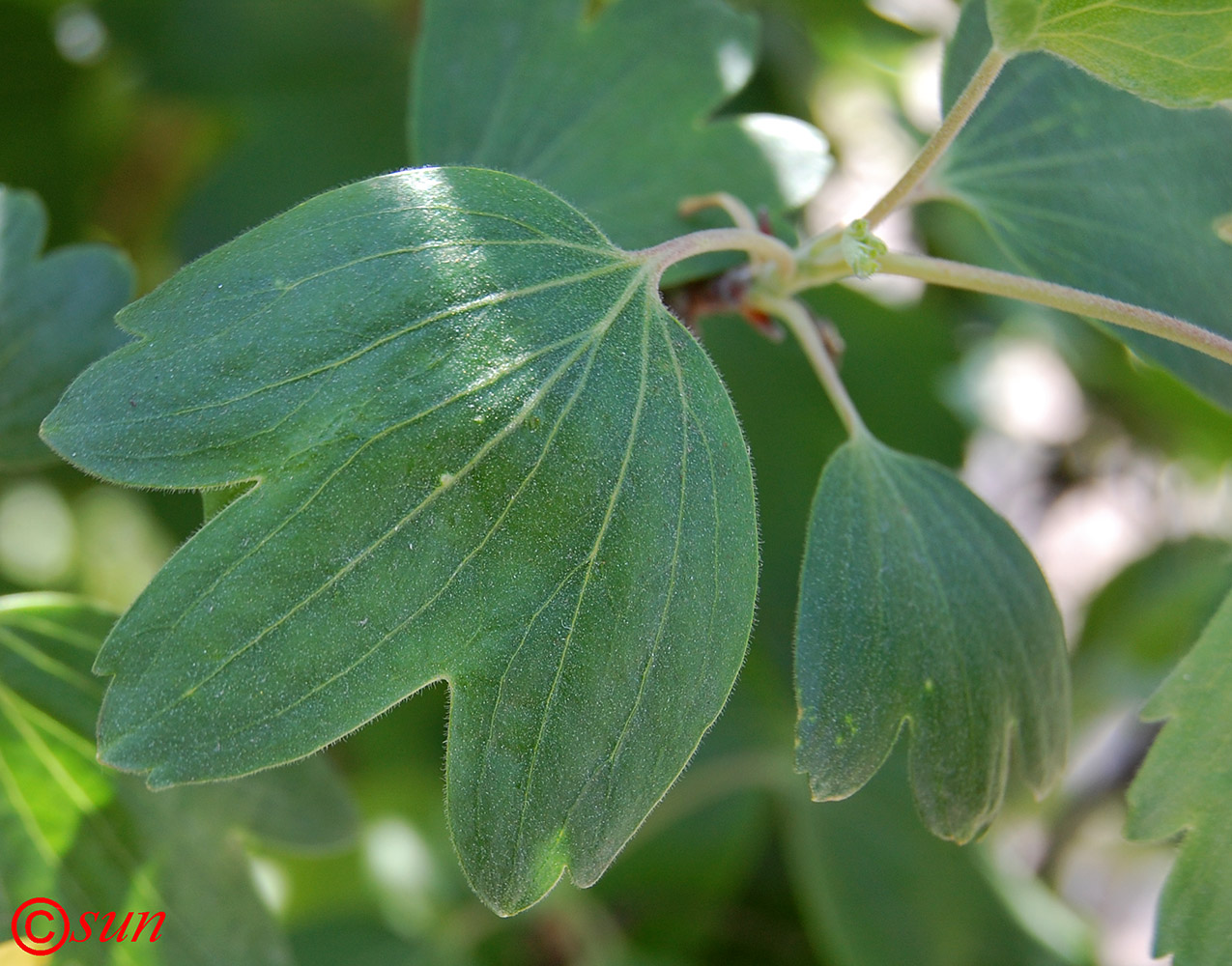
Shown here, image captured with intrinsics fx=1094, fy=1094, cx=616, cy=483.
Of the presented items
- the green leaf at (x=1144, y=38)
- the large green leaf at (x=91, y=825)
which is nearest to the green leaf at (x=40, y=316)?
the large green leaf at (x=91, y=825)

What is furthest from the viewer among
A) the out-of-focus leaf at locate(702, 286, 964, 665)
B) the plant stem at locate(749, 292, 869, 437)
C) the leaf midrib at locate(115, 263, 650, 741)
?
the out-of-focus leaf at locate(702, 286, 964, 665)

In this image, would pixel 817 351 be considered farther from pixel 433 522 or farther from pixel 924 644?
pixel 433 522

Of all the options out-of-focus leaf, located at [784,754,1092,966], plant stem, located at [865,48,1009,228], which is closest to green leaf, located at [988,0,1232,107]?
plant stem, located at [865,48,1009,228]

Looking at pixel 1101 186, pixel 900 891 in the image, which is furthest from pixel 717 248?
pixel 900 891

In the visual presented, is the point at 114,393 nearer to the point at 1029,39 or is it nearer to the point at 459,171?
the point at 459,171

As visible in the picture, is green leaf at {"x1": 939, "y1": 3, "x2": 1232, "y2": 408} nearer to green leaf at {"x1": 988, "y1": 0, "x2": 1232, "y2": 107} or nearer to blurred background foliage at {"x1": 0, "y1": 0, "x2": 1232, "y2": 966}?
green leaf at {"x1": 988, "y1": 0, "x2": 1232, "y2": 107}

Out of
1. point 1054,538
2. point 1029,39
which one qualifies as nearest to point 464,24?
point 1029,39
